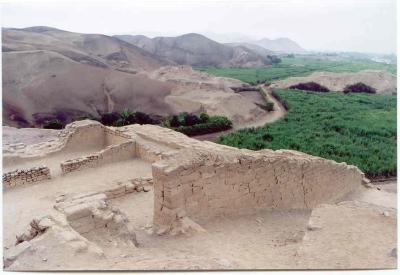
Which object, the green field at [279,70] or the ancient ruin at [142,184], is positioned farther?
the green field at [279,70]

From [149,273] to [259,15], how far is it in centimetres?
508

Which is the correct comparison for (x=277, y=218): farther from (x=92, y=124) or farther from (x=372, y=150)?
(x=372, y=150)

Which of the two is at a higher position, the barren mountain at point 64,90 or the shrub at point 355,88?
the barren mountain at point 64,90

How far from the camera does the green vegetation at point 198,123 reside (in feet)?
63.3

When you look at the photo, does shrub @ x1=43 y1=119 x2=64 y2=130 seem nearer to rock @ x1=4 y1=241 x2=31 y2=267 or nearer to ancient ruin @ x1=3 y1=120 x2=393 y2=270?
ancient ruin @ x1=3 y1=120 x2=393 y2=270

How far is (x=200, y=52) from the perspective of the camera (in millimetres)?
23016

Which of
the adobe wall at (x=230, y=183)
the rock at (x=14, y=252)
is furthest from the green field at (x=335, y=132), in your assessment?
the rock at (x=14, y=252)

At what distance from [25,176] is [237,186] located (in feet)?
16.5

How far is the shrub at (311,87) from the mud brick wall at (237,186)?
20.2 metres

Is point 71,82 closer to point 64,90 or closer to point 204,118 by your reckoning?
point 64,90

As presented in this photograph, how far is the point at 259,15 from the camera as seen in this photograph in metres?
7.99

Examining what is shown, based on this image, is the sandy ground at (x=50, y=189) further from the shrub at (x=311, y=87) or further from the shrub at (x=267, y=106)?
the shrub at (x=311, y=87)

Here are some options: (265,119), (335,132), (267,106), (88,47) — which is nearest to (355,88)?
(267,106)

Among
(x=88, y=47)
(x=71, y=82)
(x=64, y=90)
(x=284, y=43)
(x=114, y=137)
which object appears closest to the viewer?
(x=114, y=137)
